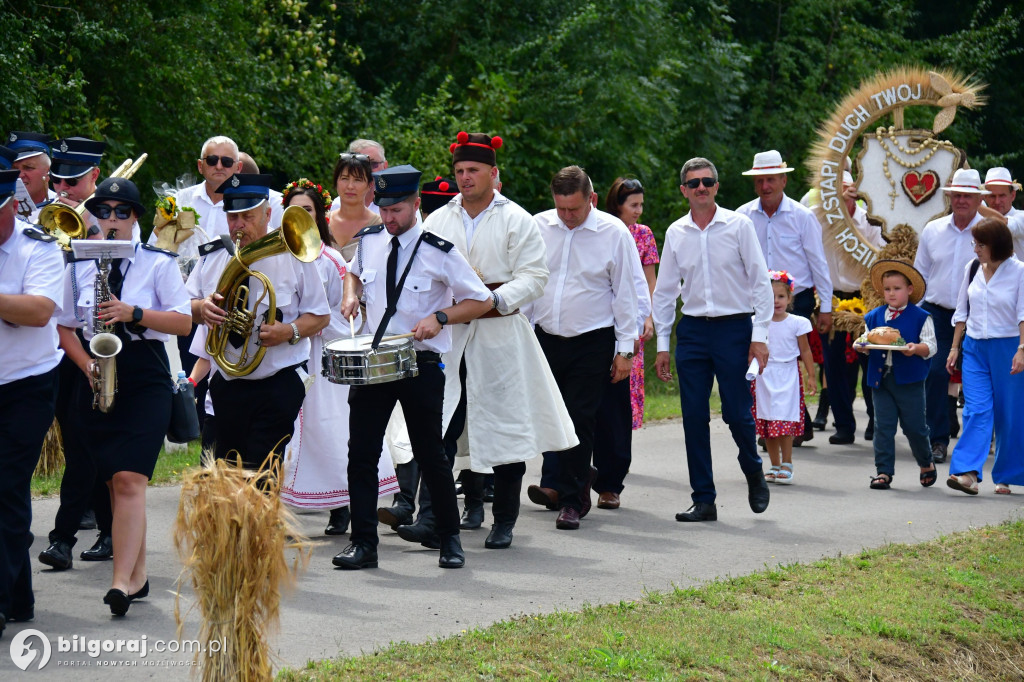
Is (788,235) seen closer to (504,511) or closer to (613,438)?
(613,438)

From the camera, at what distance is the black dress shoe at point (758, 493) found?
8.64 metres

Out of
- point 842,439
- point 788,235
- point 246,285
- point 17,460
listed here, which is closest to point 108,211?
point 246,285

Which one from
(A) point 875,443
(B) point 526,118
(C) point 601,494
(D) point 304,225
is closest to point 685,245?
(C) point 601,494

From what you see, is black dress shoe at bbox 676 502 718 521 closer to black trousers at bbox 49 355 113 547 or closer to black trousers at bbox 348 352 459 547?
black trousers at bbox 348 352 459 547

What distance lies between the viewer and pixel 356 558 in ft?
23.0

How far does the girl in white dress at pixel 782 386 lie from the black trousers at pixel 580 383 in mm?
1903

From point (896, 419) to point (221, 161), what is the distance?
17.5ft

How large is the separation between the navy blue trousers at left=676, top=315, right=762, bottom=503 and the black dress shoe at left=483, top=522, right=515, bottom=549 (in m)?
1.42

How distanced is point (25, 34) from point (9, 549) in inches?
323

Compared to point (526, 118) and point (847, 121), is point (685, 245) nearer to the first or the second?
point (847, 121)

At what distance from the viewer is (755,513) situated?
8.87 meters

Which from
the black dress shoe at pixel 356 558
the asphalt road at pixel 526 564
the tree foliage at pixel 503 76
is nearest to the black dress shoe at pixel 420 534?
the asphalt road at pixel 526 564

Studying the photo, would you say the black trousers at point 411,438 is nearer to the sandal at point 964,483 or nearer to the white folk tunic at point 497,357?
the white folk tunic at point 497,357

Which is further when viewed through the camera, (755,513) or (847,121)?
(847,121)
